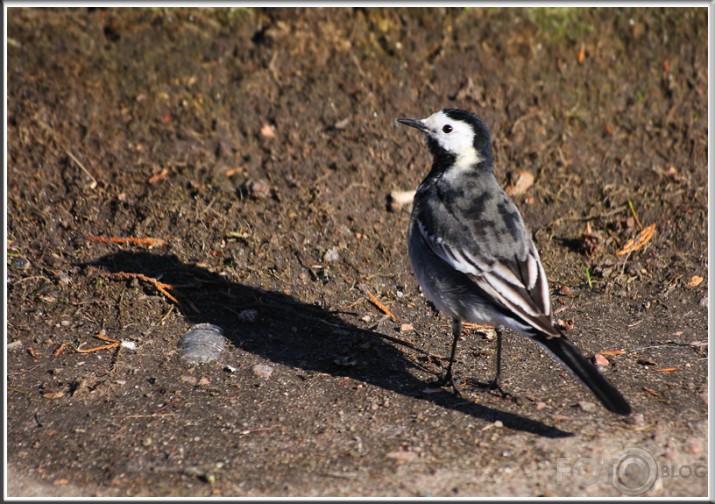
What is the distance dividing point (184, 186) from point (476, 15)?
4.01 m

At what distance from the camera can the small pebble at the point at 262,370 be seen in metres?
5.99

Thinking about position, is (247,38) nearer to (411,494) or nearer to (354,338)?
(354,338)

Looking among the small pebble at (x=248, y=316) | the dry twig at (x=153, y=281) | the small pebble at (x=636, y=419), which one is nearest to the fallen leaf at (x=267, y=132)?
the dry twig at (x=153, y=281)

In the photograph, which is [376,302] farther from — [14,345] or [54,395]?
[14,345]

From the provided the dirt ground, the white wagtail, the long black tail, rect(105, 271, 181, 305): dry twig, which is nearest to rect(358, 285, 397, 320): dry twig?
the dirt ground

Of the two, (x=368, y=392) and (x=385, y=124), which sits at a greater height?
(x=385, y=124)

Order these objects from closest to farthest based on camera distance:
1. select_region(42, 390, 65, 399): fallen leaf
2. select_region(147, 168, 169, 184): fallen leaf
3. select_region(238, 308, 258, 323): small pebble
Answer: select_region(42, 390, 65, 399): fallen leaf, select_region(238, 308, 258, 323): small pebble, select_region(147, 168, 169, 184): fallen leaf

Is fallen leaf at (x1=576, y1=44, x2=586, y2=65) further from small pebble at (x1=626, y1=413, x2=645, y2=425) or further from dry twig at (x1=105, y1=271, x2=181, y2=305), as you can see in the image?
dry twig at (x1=105, y1=271, x2=181, y2=305)

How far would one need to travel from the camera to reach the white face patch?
669cm

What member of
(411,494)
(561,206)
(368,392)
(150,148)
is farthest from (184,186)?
(411,494)

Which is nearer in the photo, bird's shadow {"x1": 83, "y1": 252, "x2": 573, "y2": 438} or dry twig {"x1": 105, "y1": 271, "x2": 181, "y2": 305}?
bird's shadow {"x1": 83, "y1": 252, "x2": 573, "y2": 438}

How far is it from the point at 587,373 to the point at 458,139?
8.38ft

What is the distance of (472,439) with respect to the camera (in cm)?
509

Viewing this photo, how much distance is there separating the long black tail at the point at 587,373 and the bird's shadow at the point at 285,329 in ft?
Answer: 2.56
